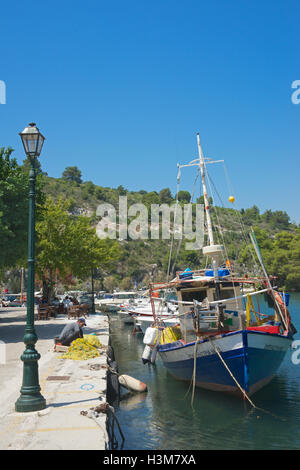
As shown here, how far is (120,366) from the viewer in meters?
20.8

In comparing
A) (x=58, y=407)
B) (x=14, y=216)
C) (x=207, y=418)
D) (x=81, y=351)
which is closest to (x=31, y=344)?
(x=58, y=407)

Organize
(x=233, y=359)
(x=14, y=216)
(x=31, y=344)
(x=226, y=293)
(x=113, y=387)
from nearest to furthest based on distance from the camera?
(x=31, y=344)
(x=233, y=359)
(x=113, y=387)
(x=226, y=293)
(x=14, y=216)

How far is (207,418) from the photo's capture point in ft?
38.6

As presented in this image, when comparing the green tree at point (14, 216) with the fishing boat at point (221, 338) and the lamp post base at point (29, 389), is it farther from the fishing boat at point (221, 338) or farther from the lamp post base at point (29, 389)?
the lamp post base at point (29, 389)

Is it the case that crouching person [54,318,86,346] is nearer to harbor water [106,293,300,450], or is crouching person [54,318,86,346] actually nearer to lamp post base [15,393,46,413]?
harbor water [106,293,300,450]

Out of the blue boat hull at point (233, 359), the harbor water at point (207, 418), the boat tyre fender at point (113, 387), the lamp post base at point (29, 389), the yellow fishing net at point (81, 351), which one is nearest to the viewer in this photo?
the lamp post base at point (29, 389)

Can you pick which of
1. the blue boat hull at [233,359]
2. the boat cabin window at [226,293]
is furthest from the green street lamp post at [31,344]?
the boat cabin window at [226,293]

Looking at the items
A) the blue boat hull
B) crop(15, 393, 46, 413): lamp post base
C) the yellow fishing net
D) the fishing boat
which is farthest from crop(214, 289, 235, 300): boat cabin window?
crop(15, 393, 46, 413): lamp post base

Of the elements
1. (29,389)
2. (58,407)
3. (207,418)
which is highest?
(29,389)

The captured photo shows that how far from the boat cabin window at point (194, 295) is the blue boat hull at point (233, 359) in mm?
1780

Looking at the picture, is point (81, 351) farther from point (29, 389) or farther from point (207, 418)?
point (29, 389)

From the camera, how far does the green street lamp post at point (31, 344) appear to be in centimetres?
814

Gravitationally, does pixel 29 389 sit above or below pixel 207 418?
above

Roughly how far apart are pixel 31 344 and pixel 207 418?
6077mm
